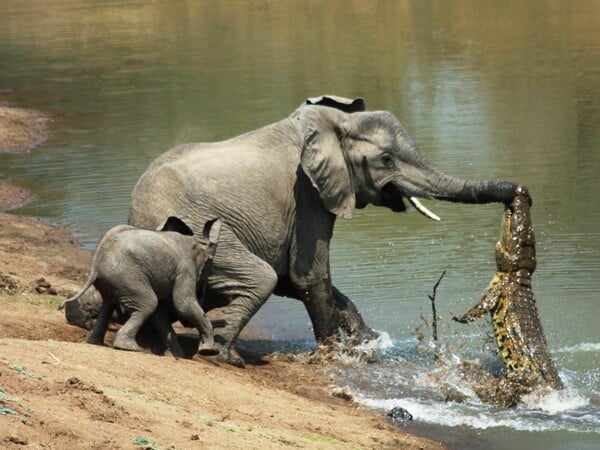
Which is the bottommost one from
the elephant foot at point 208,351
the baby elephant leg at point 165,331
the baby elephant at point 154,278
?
the elephant foot at point 208,351

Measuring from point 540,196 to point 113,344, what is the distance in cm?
896

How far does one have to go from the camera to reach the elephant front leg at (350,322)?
12406 millimetres

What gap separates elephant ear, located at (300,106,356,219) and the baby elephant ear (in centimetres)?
123

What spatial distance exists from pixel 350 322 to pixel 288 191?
145cm

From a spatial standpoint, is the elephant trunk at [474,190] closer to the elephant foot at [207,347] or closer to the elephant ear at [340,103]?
the elephant ear at [340,103]

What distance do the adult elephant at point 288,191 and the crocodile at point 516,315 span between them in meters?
0.28

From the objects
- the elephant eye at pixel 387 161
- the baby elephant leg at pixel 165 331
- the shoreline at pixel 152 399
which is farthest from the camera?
the elephant eye at pixel 387 161

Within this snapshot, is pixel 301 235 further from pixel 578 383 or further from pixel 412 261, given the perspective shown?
pixel 412 261

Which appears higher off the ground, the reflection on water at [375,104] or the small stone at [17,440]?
the small stone at [17,440]

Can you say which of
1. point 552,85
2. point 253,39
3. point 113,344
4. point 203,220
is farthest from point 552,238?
point 253,39

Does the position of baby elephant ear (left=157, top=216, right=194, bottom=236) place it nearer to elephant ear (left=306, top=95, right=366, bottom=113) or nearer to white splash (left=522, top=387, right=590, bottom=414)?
elephant ear (left=306, top=95, right=366, bottom=113)

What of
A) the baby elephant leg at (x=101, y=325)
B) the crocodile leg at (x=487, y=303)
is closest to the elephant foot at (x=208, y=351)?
the baby elephant leg at (x=101, y=325)

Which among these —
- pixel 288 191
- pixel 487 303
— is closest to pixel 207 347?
pixel 288 191

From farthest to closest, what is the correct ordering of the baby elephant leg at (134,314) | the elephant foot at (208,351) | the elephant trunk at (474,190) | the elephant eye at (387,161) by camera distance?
the elephant eye at (387,161) → the elephant trunk at (474,190) → the elephant foot at (208,351) → the baby elephant leg at (134,314)
